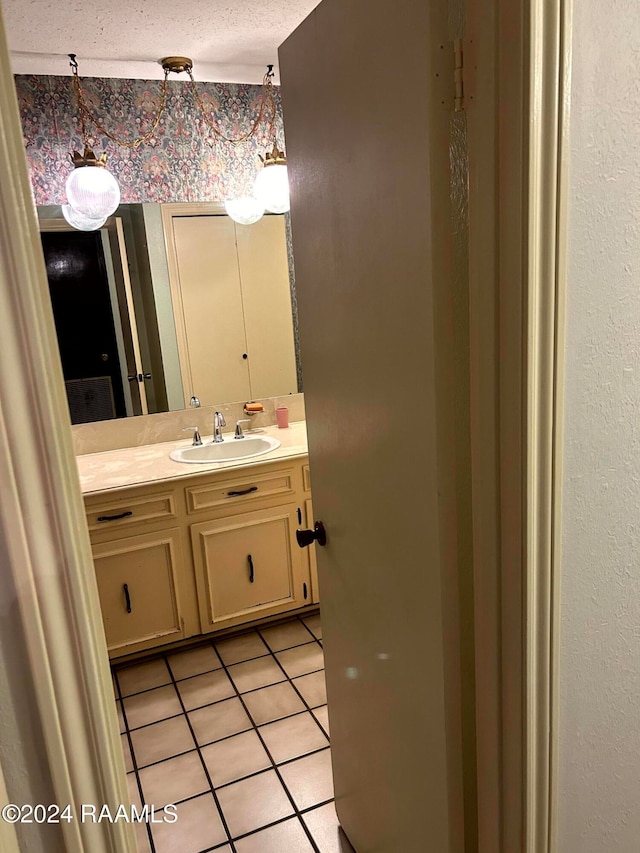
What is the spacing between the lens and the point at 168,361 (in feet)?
9.61

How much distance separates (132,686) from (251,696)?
1.70 feet

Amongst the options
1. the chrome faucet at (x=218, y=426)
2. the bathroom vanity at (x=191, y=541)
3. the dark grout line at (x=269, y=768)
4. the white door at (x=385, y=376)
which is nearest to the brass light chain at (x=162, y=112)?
the chrome faucet at (x=218, y=426)

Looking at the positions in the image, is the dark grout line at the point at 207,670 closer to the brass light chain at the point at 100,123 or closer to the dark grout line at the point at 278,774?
the dark grout line at the point at 278,774

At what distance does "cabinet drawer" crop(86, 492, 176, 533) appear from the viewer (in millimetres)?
2414

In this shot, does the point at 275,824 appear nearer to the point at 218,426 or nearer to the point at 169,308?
the point at 218,426

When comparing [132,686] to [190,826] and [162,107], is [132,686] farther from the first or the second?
[162,107]

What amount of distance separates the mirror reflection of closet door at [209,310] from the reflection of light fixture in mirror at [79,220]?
349 millimetres

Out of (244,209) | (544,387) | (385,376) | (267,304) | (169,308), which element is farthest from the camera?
(267,304)

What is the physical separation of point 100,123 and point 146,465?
1.47m

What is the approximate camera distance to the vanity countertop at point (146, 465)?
247cm

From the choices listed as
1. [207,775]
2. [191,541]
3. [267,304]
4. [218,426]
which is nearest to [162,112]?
[267,304]

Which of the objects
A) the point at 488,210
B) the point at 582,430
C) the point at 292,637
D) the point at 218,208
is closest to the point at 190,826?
the point at 292,637

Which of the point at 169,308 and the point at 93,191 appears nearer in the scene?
the point at 93,191

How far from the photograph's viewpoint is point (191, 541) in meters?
2.62
